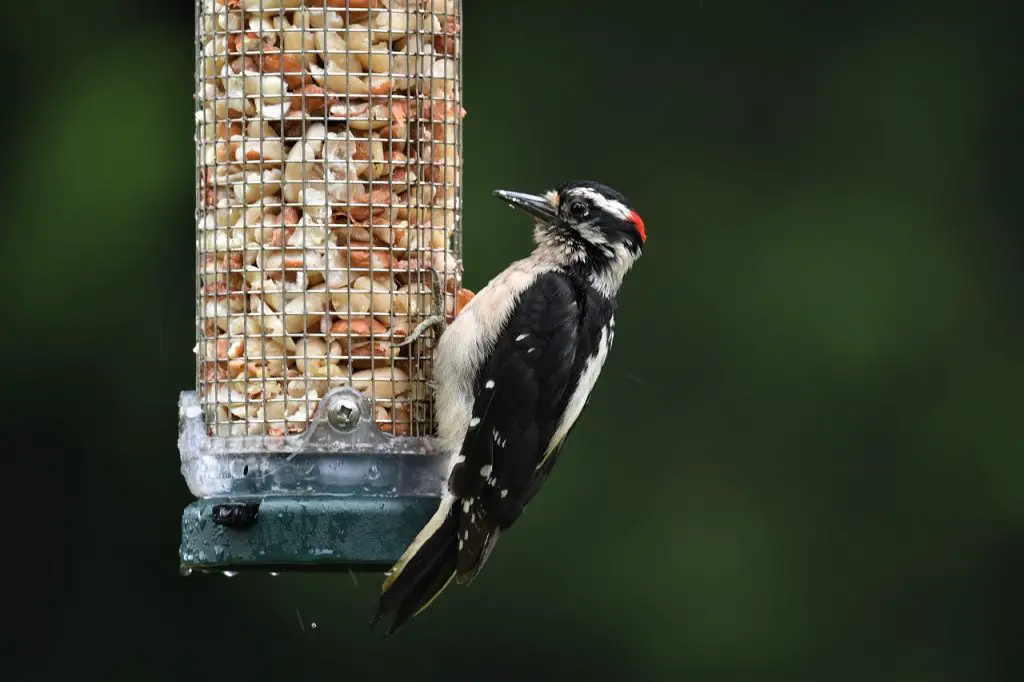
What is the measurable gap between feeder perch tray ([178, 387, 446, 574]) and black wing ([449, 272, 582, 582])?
13cm

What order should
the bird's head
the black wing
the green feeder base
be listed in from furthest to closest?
the bird's head → the black wing → the green feeder base

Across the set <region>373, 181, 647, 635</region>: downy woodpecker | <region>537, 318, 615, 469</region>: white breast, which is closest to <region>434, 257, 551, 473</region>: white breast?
<region>373, 181, 647, 635</region>: downy woodpecker

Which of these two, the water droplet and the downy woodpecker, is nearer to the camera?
the downy woodpecker

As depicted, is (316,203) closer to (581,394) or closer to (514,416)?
(514,416)

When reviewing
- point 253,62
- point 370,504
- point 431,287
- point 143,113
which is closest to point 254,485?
point 370,504

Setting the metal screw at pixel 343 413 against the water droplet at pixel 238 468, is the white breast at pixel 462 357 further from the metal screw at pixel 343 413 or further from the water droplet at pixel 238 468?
the water droplet at pixel 238 468

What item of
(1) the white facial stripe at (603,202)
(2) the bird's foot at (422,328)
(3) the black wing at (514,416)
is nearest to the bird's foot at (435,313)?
(2) the bird's foot at (422,328)

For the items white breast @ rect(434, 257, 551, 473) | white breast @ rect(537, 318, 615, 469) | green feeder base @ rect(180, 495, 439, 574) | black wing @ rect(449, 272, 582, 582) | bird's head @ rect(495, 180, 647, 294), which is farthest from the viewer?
bird's head @ rect(495, 180, 647, 294)

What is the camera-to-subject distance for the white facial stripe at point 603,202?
579 centimetres

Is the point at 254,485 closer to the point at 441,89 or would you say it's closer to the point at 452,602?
the point at 441,89

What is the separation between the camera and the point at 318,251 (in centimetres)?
539

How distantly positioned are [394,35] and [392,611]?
1388 mm

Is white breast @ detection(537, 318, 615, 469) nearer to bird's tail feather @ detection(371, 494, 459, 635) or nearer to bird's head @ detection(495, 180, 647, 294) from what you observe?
bird's head @ detection(495, 180, 647, 294)

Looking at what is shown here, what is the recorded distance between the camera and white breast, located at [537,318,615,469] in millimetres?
5531
